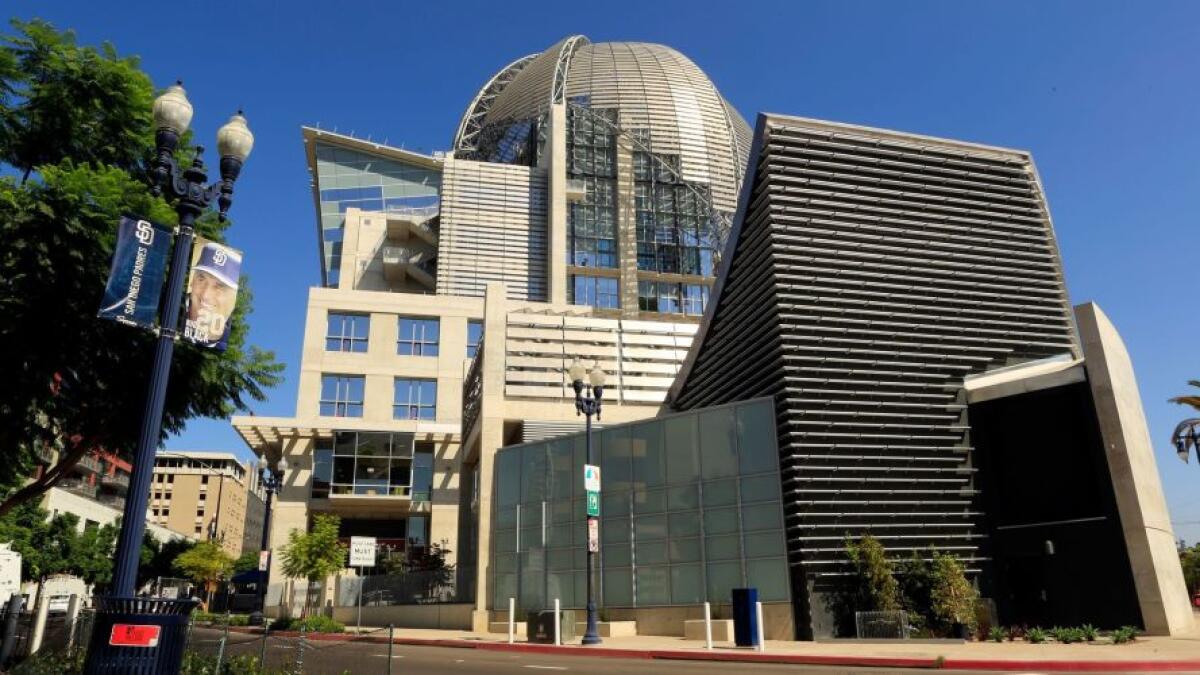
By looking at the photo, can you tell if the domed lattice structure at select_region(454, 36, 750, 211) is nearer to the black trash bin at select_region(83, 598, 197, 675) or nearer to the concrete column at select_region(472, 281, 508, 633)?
the concrete column at select_region(472, 281, 508, 633)

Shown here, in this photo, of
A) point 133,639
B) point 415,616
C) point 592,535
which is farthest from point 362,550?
point 133,639

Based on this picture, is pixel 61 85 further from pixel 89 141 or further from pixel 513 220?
pixel 513 220

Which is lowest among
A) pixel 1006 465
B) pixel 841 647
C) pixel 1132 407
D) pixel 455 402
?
pixel 841 647

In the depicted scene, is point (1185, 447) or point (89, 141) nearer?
point (89, 141)

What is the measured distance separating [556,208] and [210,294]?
2407 inches

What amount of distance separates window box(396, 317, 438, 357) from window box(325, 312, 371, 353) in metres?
2.57

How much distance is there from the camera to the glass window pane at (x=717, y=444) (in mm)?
25953

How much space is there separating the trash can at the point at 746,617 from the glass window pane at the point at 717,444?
5.34 metres

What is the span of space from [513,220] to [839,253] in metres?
49.9

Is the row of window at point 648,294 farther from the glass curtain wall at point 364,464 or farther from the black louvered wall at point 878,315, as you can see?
the black louvered wall at point 878,315

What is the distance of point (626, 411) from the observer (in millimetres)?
39875

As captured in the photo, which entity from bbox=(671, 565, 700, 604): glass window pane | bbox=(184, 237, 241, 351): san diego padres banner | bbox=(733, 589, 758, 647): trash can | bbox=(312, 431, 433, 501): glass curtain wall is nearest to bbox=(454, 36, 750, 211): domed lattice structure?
bbox=(312, 431, 433, 501): glass curtain wall

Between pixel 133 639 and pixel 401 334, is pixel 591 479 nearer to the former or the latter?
pixel 133 639

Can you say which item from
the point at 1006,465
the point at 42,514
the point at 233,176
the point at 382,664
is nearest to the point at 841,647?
the point at 1006,465
